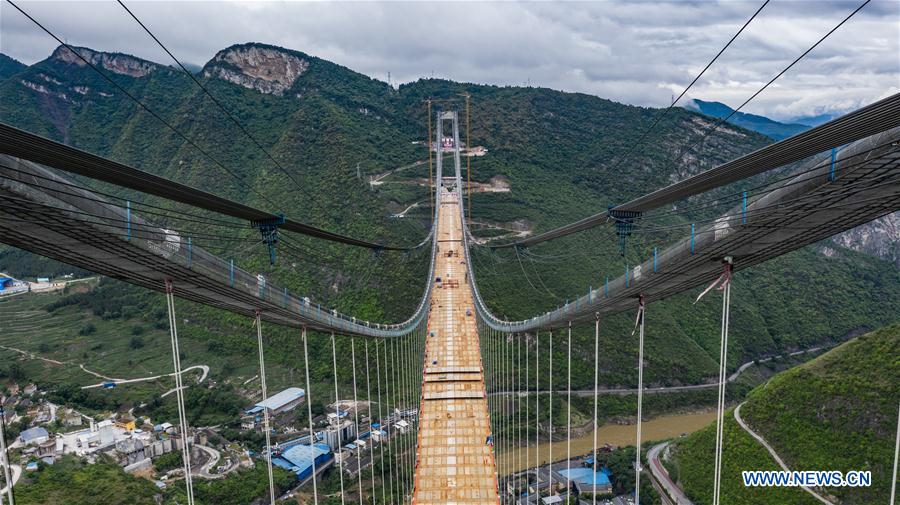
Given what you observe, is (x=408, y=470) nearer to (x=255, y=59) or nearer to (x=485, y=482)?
(x=485, y=482)

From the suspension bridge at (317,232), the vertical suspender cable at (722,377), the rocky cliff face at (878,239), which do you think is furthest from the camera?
the rocky cliff face at (878,239)

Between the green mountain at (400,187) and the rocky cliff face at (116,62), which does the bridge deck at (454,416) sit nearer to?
the green mountain at (400,187)

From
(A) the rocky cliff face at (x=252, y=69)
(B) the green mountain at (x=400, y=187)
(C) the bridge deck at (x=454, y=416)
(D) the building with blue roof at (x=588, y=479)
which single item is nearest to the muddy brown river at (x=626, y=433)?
(B) the green mountain at (x=400, y=187)

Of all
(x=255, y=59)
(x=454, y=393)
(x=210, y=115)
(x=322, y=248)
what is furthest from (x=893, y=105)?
(x=255, y=59)

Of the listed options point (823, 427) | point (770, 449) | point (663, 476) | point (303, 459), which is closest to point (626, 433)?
point (663, 476)

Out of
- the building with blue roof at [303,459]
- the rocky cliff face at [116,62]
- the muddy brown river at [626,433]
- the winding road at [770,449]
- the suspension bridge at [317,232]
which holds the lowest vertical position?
the muddy brown river at [626,433]

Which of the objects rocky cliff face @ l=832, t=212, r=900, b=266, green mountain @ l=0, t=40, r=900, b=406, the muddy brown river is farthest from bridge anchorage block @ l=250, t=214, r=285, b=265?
rocky cliff face @ l=832, t=212, r=900, b=266
